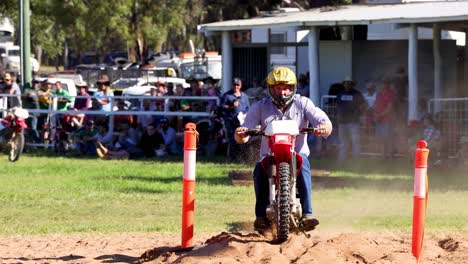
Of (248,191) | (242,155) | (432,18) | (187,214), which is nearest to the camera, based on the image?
(187,214)

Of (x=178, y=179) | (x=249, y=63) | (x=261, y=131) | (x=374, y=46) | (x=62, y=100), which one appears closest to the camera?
(x=261, y=131)

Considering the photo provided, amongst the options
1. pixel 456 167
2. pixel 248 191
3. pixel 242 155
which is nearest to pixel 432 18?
pixel 456 167

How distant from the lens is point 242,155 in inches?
933

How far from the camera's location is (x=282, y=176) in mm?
9891

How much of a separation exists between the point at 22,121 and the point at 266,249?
45.7 feet

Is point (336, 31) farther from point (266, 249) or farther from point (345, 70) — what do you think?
point (266, 249)

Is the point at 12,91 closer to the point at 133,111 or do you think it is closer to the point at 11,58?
the point at 133,111

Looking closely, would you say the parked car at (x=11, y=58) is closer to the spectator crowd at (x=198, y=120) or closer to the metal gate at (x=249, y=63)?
the metal gate at (x=249, y=63)

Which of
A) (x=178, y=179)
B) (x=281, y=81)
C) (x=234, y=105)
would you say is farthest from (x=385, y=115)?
(x=281, y=81)

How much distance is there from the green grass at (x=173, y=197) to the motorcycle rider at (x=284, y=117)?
2.61m

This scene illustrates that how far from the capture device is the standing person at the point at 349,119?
75.7ft

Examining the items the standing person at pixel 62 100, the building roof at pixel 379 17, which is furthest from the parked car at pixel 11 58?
the building roof at pixel 379 17

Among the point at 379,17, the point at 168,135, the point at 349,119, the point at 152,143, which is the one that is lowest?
the point at 152,143

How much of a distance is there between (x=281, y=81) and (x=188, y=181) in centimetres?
130
